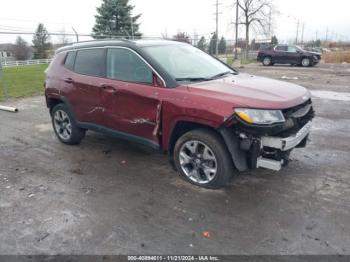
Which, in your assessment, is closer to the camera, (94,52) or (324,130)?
(94,52)

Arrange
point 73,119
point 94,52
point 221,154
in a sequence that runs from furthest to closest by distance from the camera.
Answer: point 73,119, point 94,52, point 221,154

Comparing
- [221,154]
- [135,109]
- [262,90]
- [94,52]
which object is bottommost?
[221,154]

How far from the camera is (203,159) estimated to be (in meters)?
3.74

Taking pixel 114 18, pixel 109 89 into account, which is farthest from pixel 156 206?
pixel 114 18

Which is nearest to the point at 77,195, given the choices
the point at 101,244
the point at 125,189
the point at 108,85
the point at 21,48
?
the point at 125,189

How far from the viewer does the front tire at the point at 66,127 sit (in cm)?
530

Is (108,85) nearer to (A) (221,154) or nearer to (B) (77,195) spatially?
(B) (77,195)

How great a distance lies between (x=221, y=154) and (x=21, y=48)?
2185 inches

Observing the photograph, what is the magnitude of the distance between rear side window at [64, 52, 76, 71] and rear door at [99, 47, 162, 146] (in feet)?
3.01

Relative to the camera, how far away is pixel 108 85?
4406 millimetres

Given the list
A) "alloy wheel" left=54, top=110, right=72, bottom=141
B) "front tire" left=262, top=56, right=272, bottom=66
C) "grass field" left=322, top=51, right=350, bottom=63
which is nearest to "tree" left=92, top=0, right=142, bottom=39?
"front tire" left=262, top=56, right=272, bottom=66

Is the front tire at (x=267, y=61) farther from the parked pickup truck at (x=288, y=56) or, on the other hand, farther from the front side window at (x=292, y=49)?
the front side window at (x=292, y=49)

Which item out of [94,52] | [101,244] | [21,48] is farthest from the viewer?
[21,48]

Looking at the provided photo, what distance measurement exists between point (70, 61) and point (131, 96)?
67.2 inches
